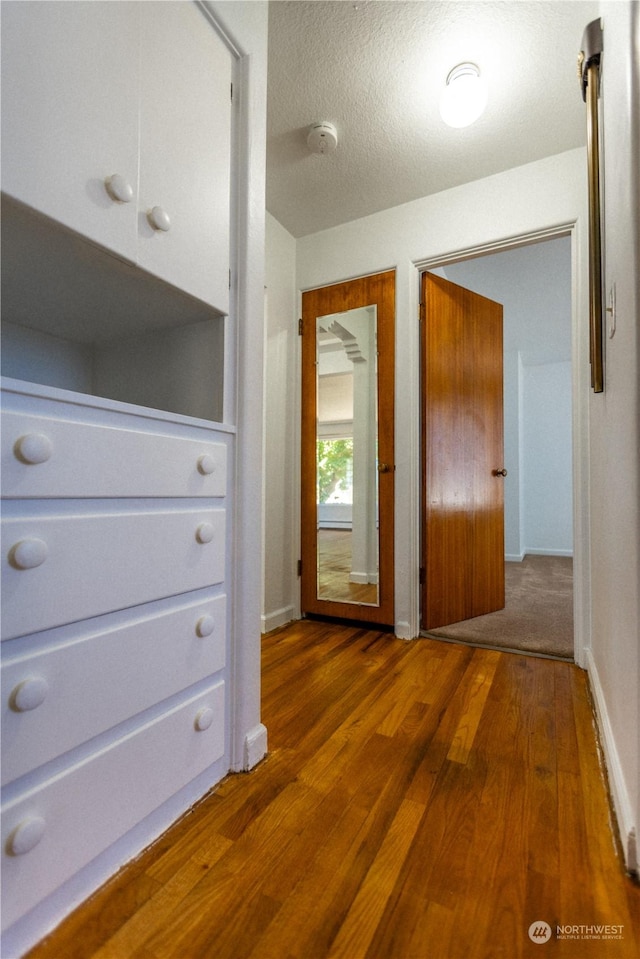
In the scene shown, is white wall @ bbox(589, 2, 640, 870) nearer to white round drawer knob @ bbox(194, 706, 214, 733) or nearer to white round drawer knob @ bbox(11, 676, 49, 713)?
white round drawer knob @ bbox(194, 706, 214, 733)

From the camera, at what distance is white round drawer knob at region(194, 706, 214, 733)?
1017mm

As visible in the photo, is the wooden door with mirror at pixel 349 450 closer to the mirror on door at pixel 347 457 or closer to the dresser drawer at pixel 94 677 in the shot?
the mirror on door at pixel 347 457

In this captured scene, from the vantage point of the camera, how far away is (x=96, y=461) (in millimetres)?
802

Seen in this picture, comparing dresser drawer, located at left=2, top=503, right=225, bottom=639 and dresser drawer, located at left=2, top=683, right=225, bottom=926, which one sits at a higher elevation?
dresser drawer, located at left=2, top=503, right=225, bottom=639

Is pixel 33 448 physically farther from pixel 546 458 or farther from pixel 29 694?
pixel 546 458

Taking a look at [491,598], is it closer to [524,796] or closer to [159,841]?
[524,796]

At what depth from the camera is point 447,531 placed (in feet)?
8.02

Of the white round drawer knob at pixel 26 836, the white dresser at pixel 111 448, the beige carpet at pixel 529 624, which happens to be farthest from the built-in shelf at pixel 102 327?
the beige carpet at pixel 529 624

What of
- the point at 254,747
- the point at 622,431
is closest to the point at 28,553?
the point at 254,747

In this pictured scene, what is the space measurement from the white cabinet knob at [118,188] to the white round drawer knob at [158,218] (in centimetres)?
7

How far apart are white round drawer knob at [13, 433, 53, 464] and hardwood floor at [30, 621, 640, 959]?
81 cm

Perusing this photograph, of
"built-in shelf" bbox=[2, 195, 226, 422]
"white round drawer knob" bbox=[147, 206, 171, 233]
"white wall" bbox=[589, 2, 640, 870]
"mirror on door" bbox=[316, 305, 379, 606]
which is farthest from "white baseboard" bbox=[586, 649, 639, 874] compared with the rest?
"white round drawer knob" bbox=[147, 206, 171, 233]

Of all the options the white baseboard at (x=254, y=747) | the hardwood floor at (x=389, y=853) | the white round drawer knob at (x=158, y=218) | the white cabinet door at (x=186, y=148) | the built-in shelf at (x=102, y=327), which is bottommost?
the hardwood floor at (x=389, y=853)

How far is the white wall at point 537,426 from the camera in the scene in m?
4.29
